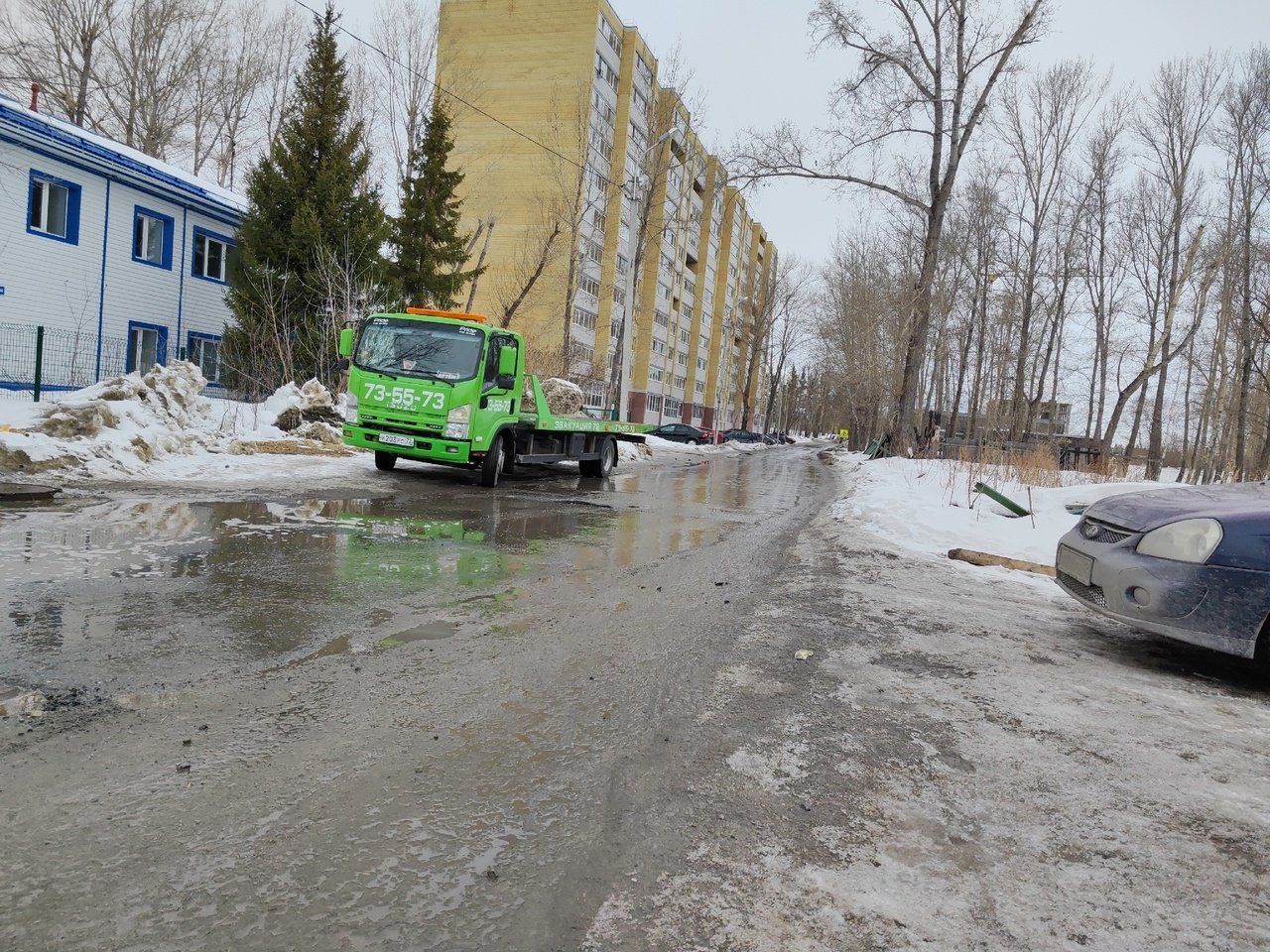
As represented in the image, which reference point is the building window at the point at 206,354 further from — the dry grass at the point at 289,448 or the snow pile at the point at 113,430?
the snow pile at the point at 113,430

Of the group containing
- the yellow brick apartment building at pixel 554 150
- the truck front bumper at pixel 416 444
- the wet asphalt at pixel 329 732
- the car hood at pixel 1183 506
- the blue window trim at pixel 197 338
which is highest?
the yellow brick apartment building at pixel 554 150

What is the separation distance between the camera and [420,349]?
12.7 m

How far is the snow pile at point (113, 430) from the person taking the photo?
1005 centimetres

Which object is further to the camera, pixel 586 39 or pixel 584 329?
pixel 584 329

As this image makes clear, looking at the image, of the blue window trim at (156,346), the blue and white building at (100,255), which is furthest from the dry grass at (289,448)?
the blue window trim at (156,346)

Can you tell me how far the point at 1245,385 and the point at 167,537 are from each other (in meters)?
35.3

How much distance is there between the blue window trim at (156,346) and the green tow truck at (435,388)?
13.7m

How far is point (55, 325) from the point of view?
68.2ft

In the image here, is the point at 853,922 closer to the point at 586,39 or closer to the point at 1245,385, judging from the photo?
the point at 1245,385

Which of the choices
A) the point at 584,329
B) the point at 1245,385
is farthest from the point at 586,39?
the point at 1245,385

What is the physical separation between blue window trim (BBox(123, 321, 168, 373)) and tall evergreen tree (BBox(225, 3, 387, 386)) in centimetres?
241

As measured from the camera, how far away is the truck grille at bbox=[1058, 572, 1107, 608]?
5.19 meters

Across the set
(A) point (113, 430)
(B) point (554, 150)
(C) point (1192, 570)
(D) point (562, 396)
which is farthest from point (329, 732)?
(B) point (554, 150)

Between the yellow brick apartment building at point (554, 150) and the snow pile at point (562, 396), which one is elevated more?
the yellow brick apartment building at point (554, 150)
